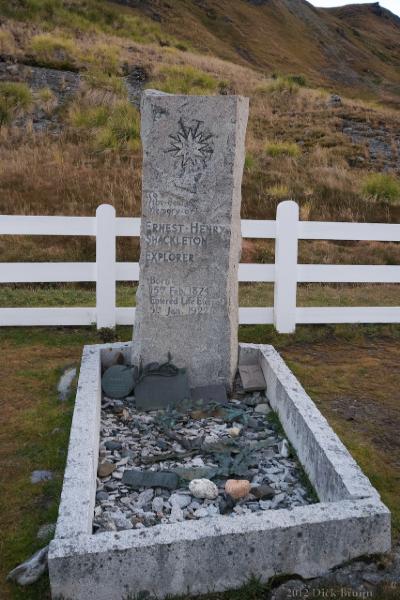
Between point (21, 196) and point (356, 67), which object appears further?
point (356, 67)

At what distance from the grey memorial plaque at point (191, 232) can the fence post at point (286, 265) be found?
176 cm

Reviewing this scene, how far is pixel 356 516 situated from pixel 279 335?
444 centimetres

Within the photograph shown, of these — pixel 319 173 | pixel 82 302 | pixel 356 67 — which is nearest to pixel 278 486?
pixel 82 302

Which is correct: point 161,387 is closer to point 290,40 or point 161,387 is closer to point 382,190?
point 382,190

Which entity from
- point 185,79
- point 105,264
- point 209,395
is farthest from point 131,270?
point 185,79

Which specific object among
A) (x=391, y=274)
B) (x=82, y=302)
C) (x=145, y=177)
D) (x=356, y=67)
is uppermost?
(x=356, y=67)

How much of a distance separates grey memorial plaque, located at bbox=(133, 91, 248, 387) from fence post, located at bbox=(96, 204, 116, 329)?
1774 mm

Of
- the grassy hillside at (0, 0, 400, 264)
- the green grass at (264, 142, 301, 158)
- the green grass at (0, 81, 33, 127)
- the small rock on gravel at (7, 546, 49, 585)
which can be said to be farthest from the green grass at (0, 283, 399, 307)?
the green grass at (0, 81, 33, 127)

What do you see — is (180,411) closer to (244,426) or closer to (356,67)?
(244,426)

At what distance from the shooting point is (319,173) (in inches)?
697

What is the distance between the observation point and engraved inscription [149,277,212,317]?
17.8ft

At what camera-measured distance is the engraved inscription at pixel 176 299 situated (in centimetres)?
541

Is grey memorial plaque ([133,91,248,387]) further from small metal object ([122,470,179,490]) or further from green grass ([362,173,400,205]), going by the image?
green grass ([362,173,400,205])

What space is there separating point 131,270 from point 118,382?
2152 millimetres
